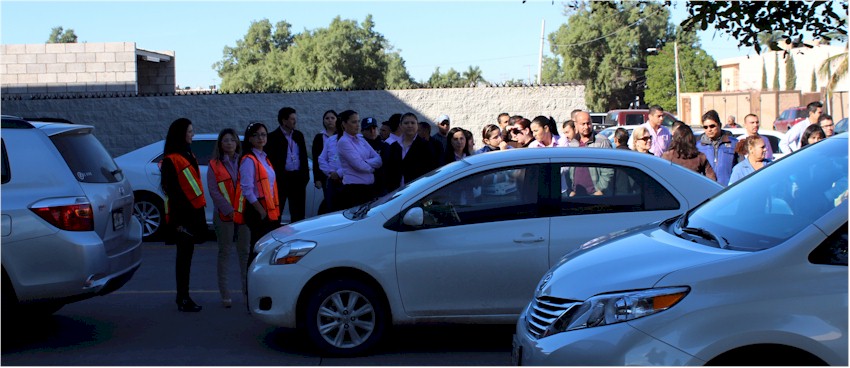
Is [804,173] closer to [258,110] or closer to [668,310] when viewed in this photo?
[668,310]

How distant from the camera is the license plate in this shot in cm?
739

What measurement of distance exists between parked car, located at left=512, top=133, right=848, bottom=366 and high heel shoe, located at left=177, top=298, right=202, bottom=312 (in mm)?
4665

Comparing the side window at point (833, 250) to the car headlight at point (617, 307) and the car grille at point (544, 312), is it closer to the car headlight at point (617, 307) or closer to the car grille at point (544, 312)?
the car headlight at point (617, 307)

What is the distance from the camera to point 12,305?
22.4 ft

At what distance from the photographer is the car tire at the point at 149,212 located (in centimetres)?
1352

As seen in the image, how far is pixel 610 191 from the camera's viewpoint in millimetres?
7004

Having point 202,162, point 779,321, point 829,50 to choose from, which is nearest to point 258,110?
point 202,162

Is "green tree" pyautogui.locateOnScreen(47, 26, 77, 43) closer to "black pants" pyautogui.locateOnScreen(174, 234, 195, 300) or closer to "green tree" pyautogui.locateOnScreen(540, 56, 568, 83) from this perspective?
"green tree" pyautogui.locateOnScreen(540, 56, 568, 83)

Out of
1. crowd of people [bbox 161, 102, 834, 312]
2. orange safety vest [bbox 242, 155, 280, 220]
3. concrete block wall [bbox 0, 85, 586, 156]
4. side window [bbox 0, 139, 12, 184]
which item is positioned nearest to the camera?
side window [bbox 0, 139, 12, 184]

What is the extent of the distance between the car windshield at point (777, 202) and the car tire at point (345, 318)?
2.52m

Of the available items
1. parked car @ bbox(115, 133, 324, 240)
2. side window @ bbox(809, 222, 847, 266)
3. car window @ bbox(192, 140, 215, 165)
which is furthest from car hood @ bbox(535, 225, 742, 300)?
car window @ bbox(192, 140, 215, 165)

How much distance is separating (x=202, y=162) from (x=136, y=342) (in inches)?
244

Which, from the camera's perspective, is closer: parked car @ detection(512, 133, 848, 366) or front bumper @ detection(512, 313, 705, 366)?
parked car @ detection(512, 133, 848, 366)

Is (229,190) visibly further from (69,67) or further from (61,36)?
(61,36)
